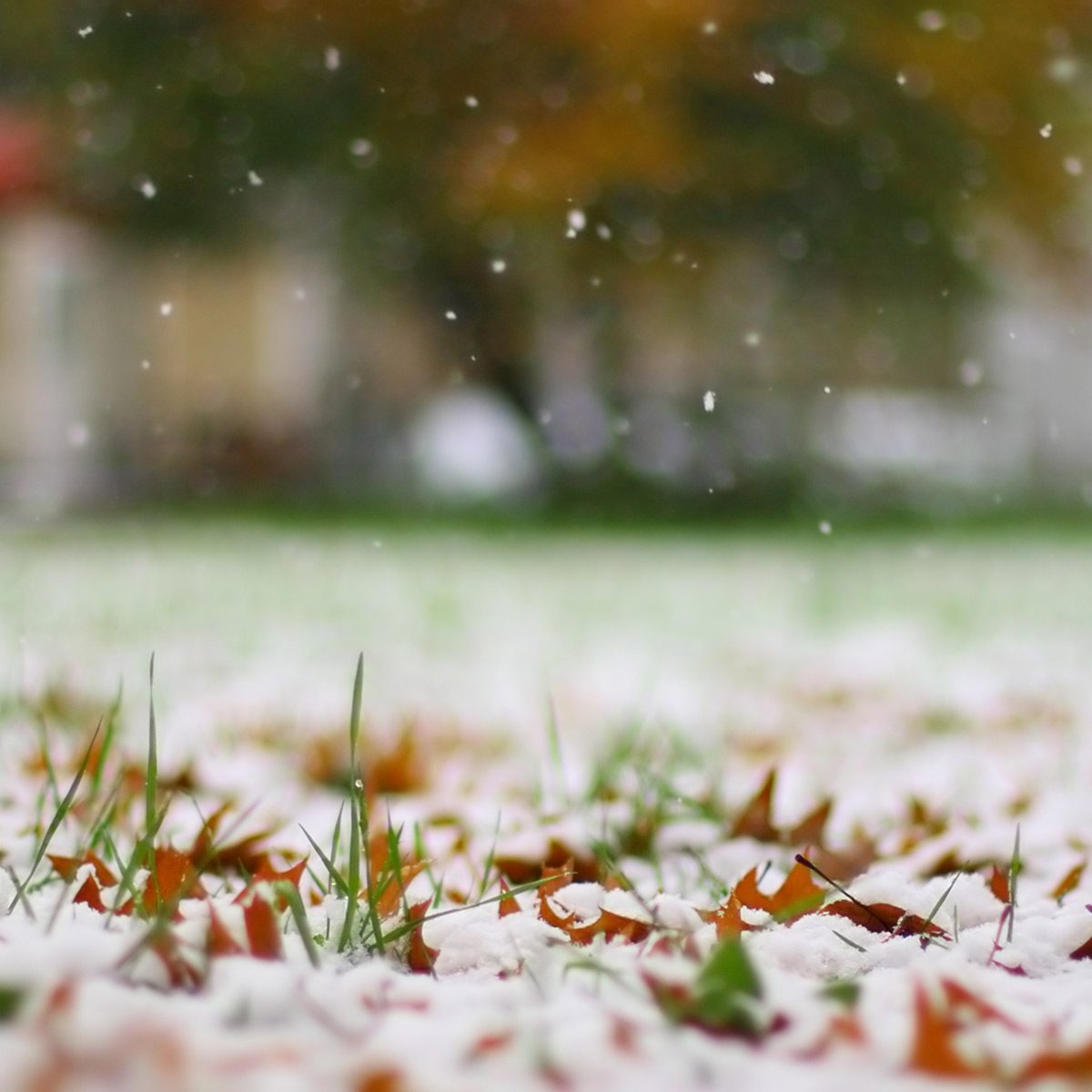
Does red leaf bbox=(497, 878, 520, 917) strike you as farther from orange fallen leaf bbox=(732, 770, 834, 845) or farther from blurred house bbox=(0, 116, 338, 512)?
blurred house bbox=(0, 116, 338, 512)

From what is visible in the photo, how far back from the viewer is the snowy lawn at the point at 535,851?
756mm

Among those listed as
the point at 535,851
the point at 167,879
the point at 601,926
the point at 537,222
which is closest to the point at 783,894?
→ the point at 601,926

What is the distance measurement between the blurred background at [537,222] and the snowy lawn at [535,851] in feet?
13.0

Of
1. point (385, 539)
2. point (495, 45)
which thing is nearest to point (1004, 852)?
point (385, 539)

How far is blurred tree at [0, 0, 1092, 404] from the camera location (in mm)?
8156

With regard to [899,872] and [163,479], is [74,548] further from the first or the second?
[163,479]

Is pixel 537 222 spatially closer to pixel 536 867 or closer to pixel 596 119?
pixel 596 119

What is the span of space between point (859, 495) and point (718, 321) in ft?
6.72

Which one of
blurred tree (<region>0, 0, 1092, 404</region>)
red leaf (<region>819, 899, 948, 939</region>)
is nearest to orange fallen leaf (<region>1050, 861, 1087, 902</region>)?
red leaf (<region>819, 899, 948, 939</region>)

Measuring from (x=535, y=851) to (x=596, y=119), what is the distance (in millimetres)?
7478

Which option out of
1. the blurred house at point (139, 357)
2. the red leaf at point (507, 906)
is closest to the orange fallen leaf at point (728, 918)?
the red leaf at point (507, 906)

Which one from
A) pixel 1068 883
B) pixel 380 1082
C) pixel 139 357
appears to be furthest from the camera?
pixel 139 357

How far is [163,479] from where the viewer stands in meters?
12.1

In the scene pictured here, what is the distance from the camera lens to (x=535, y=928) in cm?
106
